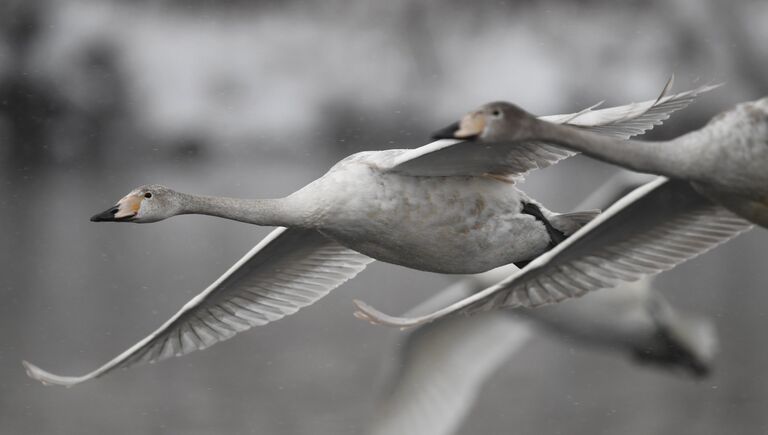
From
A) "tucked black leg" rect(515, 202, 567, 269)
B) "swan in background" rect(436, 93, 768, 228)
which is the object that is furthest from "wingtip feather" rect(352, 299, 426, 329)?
"tucked black leg" rect(515, 202, 567, 269)

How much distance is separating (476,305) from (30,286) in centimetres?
938

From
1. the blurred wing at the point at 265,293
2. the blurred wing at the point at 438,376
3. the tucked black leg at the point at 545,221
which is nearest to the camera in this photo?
the tucked black leg at the point at 545,221

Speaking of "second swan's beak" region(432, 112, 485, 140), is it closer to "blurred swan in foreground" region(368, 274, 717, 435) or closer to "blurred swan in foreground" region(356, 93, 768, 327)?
"blurred swan in foreground" region(356, 93, 768, 327)

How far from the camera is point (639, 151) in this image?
144 centimetres

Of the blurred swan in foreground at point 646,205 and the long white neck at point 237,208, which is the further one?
the long white neck at point 237,208

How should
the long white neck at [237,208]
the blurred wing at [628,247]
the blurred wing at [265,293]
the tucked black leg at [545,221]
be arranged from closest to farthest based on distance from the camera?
the blurred wing at [628,247], the long white neck at [237,208], the tucked black leg at [545,221], the blurred wing at [265,293]

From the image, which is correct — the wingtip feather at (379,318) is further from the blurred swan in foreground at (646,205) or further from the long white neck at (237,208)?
the long white neck at (237,208)

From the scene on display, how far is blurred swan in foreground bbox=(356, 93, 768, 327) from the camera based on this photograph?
56.4 inches

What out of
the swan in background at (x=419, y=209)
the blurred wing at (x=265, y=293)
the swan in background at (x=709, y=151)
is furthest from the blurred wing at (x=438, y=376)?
the swan in background at (x=709, y=151)

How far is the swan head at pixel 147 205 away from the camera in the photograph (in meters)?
1.73

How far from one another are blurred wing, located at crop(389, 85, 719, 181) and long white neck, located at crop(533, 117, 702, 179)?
36cm

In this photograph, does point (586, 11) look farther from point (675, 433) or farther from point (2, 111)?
point (2, 111)

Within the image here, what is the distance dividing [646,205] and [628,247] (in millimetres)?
67

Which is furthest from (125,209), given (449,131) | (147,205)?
(449,131)
